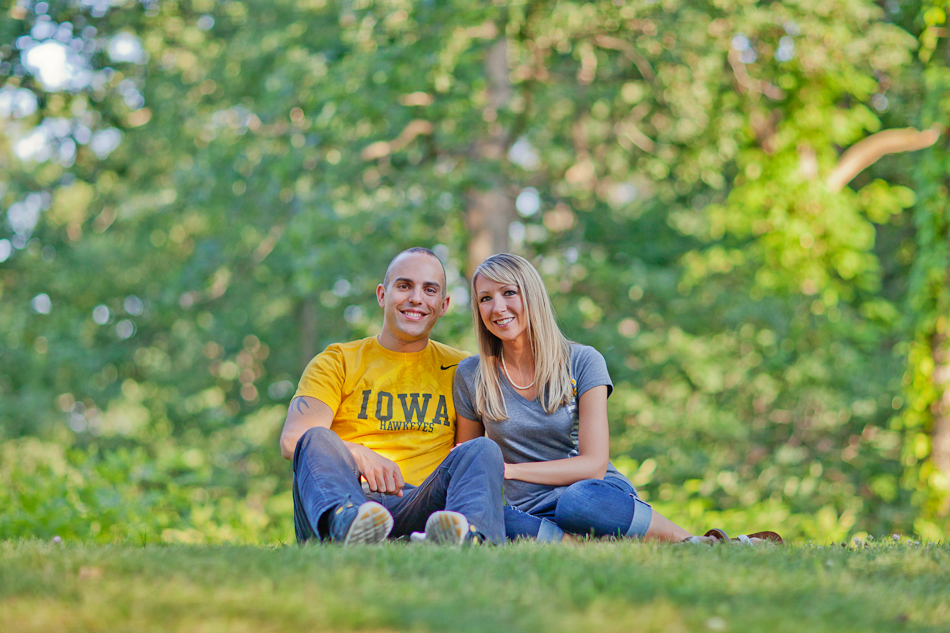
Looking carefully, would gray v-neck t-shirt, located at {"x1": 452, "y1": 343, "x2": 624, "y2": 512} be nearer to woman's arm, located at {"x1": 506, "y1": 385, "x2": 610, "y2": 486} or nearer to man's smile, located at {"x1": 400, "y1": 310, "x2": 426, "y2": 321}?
woman's arm, located at {"x1": 506, "y1": 385, "x2": 610, "y2": 486}

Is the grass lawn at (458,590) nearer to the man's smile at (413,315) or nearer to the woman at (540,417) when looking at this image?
the woman at (540,417)

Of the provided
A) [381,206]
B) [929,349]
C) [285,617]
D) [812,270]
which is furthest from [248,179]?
[285,617]

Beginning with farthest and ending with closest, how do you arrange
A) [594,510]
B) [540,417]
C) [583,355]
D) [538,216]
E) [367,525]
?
1. [538,216]
2. [583,355]
3. [540,417]
4. [594,510]
5. [367,525]

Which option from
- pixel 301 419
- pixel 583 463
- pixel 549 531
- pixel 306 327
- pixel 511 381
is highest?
pixel 306 327

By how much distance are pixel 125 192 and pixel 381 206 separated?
25.5 ft

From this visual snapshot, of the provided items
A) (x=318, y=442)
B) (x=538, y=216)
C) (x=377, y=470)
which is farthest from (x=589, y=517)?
(x=538, y=216)

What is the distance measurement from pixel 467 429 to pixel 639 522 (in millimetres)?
869

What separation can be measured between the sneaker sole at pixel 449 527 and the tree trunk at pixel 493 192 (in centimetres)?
649

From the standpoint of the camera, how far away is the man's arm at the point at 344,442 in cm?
339

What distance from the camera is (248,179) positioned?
1017cm

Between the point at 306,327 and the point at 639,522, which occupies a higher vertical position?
the point at 306,327

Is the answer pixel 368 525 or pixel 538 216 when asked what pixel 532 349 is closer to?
pixel 368 525

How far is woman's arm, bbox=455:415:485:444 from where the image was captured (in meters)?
3.83

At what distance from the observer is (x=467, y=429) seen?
3834 millimetres
